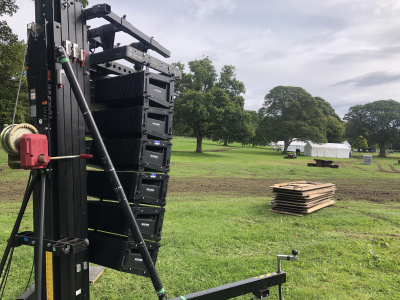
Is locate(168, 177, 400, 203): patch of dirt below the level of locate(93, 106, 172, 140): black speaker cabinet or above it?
below

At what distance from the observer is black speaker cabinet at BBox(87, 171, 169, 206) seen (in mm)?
3299

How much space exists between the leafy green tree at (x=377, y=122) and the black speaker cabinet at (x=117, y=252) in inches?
2706

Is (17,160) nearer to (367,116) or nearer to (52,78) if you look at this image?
(52,78)

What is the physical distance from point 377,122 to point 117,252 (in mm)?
72783

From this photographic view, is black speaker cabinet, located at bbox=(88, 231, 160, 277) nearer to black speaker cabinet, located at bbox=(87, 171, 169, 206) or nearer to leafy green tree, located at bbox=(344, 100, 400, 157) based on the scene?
black speaker cabinet, located at bbox=(87, 171, 169, 206)

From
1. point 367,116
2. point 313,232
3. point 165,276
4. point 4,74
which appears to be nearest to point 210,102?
point 4,74

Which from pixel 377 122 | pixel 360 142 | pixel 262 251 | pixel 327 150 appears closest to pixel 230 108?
pixel 327 150

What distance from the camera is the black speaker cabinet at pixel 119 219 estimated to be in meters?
A: 3.37

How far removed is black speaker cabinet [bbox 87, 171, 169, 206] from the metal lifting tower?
1cm

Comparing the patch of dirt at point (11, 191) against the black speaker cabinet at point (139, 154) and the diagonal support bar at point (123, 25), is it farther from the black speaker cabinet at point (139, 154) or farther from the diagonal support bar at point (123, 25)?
the diagonal support bar at point (123, 25)

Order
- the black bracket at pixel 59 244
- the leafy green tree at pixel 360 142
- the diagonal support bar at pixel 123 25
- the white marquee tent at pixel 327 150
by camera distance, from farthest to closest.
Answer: the leafy green tree at pixel 360 142
the white marquee tent at pixel 327 150
the diagonal support bar at pixel 123 25
the black bracket at pixel 59 244

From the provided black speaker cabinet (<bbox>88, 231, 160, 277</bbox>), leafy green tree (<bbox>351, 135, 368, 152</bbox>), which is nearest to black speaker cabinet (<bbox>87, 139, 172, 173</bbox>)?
black speaker cabinet (<bbox>88, 231, 160, 277</bbox>)

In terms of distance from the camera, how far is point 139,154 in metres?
3.28

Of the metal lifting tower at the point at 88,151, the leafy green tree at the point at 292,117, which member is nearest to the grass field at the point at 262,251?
the metal lifting tower at the point at 88,151
